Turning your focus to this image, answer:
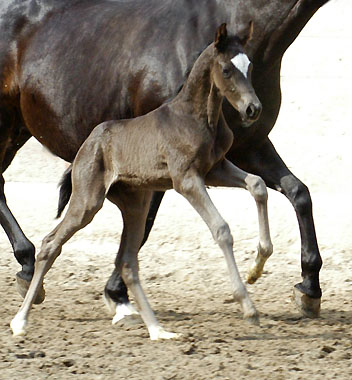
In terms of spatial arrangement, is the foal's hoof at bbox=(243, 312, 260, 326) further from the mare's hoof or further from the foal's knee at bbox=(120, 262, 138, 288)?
the mare's hoof

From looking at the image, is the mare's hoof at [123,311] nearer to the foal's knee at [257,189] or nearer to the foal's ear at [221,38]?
the foal's knee at [257,189]

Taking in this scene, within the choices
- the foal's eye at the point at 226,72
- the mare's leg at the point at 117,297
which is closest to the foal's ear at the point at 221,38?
the foal's eye at the point at 226,72

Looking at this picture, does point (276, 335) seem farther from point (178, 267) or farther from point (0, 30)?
point (0, 30)

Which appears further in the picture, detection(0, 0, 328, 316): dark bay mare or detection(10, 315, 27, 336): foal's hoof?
detection(0, 0, 328, 316): dark bay mare

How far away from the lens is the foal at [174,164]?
4.96 metres

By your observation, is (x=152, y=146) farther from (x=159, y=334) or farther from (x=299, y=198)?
(x=299, y=198)

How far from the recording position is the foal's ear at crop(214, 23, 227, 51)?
16.2 feet

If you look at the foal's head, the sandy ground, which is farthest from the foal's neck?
the sandy ground

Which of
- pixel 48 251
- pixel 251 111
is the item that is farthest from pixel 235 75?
pixel 48 251

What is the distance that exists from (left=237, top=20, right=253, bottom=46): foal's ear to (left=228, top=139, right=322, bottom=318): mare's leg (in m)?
0.74

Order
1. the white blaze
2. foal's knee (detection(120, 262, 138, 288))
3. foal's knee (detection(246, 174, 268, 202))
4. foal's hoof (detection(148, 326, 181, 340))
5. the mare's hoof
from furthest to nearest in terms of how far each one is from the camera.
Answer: the mare's hoof → foal's knee (detection(120, 262, 138, 288)) → foal's hoof (detection(148, 326, 181, 340)) → foal's knee (detection(246, 174, 268, 202)) → the white blaze

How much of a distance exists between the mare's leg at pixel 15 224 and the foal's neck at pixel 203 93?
164 cm

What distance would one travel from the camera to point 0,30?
6730 mm

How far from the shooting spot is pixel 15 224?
6676 millimetres
